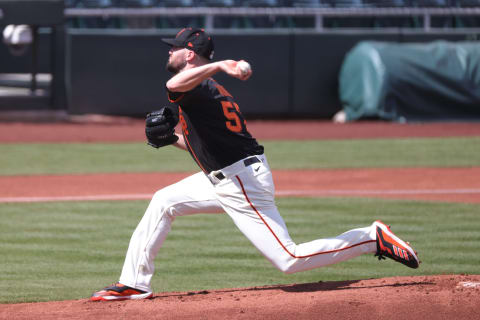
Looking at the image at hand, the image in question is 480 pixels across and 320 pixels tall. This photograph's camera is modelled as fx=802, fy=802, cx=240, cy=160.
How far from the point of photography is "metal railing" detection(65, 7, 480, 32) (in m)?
19.7

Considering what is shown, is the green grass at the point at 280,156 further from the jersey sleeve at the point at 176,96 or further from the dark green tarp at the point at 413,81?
the jersey sleeve at the point at 176,96

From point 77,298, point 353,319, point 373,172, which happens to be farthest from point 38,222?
point 373,172

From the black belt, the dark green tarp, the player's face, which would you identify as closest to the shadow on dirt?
the black belt

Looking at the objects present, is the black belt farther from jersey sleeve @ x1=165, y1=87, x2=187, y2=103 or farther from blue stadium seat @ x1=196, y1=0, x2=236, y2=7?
blue stadium seat @ x1=196, y1=0, x2=236, y2=7

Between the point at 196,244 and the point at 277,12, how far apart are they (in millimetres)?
13698

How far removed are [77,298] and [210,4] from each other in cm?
1573

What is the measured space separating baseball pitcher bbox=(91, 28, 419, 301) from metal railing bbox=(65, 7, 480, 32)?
47.4 ft

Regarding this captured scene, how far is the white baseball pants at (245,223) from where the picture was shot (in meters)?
4.91

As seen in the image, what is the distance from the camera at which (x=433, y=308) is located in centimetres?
478

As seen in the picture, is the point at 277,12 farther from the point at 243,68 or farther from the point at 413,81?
the point at 243,68

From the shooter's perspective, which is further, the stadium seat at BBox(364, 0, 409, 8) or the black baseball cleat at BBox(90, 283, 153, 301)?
the stadium seat at BBox(364, 0, 409, 8)

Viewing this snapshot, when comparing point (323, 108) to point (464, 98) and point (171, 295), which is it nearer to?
point (464, 98)

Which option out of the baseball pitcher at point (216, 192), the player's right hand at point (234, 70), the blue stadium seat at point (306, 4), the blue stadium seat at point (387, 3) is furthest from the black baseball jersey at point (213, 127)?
the blue stadium seat at point (387, 3)

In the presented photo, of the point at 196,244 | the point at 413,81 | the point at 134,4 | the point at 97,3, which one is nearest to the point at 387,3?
the point at 413,81
